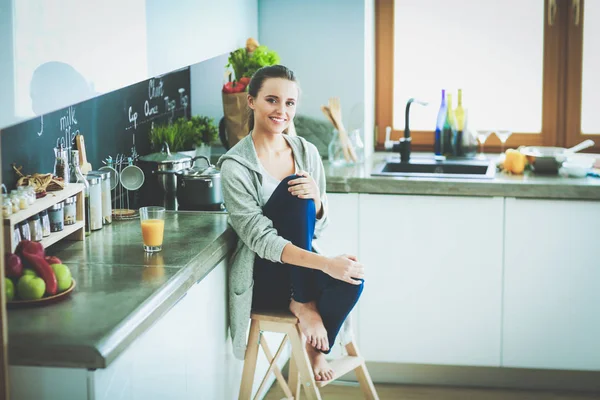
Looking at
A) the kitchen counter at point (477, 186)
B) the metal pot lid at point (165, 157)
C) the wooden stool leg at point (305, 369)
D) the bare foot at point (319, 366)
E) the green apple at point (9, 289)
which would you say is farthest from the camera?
the kitchen counter at point (477, 186)

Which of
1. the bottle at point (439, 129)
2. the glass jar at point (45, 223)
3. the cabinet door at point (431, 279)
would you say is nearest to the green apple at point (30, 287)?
the glass jar at point (45, 223)

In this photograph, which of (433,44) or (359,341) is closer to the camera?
(359,341)

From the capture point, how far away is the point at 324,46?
4.14 m

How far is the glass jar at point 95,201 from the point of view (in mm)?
2711

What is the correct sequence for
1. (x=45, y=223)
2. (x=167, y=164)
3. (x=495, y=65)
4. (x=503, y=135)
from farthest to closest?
1. (x=495, y=65)
2. (x=503, y=135)
3. (x=167, y=164)
4. (x=45, y=223)

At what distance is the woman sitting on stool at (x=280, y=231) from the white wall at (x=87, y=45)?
35 cm

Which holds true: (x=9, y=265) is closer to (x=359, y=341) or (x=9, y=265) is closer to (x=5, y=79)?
(x=5, y=79)

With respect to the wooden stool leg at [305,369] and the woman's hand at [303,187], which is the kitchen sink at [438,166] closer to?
the woman's hand at [303,187]

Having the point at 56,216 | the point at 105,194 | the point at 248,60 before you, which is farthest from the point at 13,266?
the point at 248,60

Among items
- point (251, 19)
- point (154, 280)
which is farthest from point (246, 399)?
point (251, 19)

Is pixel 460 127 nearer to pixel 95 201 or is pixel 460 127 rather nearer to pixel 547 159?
pixel 547 159

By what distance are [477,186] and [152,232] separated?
1.54 m

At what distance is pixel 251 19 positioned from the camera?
4047mm

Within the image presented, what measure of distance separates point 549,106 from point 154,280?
266cm
